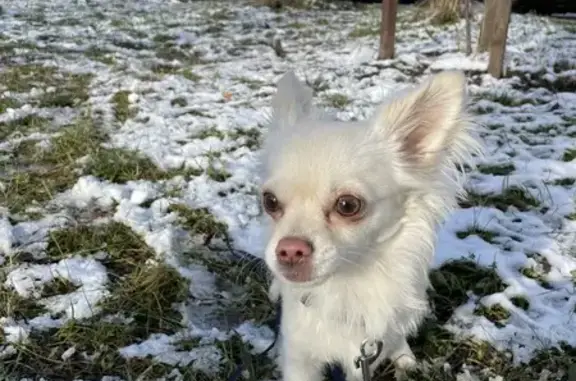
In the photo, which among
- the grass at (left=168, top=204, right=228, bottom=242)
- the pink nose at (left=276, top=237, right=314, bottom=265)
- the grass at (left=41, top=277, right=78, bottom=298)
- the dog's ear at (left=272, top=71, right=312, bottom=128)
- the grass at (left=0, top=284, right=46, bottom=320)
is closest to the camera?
the pink nose at (left=276, top=237, right=314, bottom=265)

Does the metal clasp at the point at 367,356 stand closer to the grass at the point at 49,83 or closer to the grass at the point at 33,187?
the grass at the point at 33,187

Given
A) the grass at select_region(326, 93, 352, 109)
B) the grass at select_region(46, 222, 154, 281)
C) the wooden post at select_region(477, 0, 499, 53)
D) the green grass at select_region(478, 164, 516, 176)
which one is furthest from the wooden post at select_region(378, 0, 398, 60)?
the grass at select_region(46, 222, 154, 281)

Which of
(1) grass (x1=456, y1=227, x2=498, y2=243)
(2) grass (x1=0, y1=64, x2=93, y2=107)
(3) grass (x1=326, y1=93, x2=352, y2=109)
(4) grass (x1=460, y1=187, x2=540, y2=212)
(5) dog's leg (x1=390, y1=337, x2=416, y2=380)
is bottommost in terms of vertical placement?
(5) dog's leg (x1=390, y1=337, x2=416, y2=380)

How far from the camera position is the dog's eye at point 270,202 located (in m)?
1.82

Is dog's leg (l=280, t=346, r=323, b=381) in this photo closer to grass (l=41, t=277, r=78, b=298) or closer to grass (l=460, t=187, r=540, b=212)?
grass (l=41, t=277, r=78, b=298)

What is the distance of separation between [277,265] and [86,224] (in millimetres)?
1710

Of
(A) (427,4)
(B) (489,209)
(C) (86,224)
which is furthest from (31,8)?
(B) (489,209)

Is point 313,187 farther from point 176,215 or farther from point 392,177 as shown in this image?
point 176,215

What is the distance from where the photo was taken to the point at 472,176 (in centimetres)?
361

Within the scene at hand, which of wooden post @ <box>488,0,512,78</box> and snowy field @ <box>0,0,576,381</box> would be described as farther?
wooden post @ <box>488,0,512,78</box>

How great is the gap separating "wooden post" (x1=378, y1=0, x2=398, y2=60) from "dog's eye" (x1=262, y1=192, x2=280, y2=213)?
16.0 feet

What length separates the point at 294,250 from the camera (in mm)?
1627

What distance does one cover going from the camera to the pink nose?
5.34 ft

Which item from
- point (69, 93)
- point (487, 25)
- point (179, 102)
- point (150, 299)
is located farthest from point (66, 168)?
point (487, 25)
